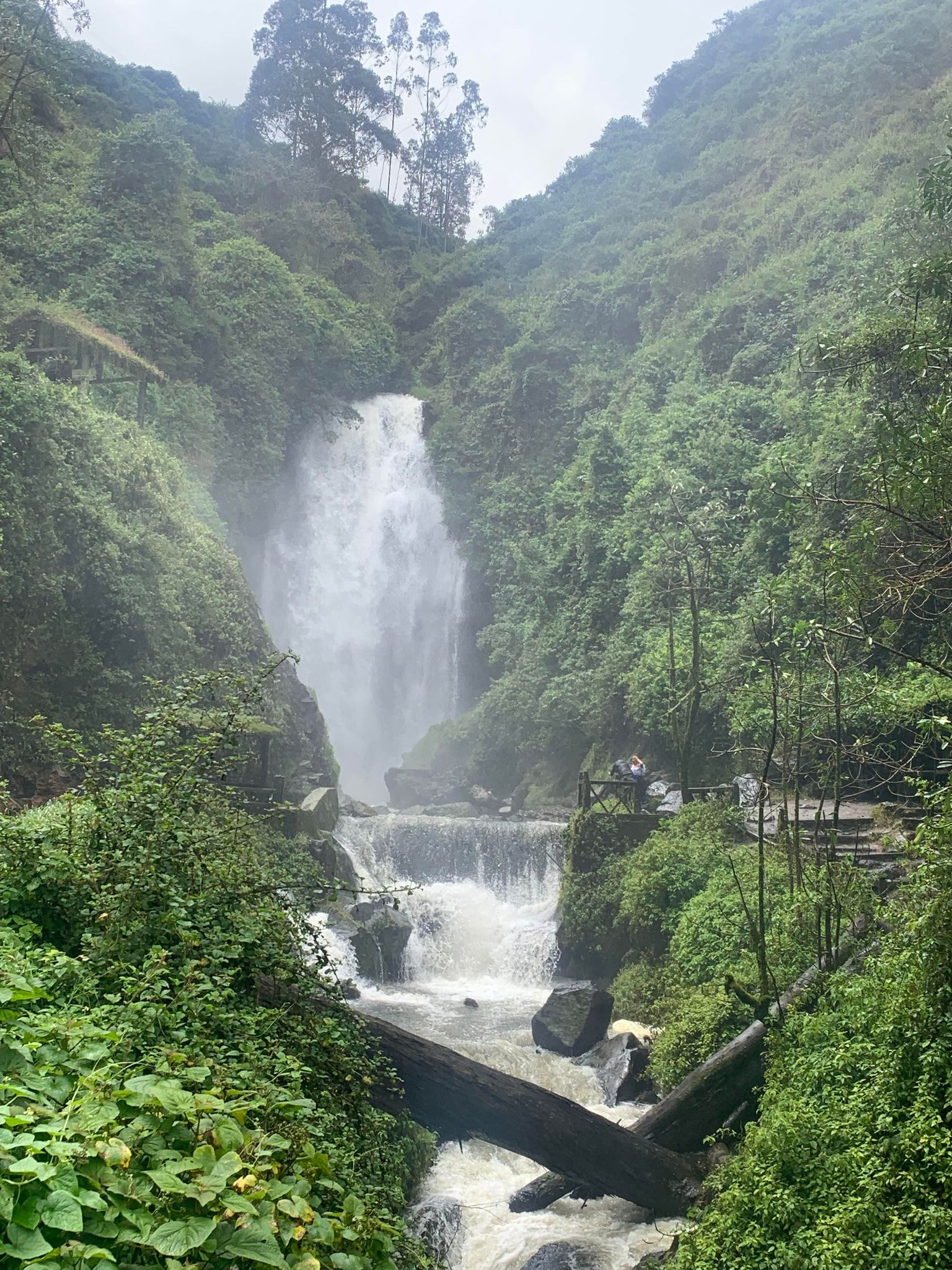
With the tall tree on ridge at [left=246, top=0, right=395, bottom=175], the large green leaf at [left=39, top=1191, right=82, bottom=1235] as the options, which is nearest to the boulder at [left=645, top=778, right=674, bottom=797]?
the large green leaf at [left=39, top=1191, right=82, bottom=1235]

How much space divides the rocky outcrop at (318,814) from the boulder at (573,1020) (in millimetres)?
6319

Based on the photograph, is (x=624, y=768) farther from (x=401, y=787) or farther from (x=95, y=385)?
(x=95, y=385)

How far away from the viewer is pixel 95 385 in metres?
23.2

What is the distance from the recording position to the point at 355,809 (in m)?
23.4

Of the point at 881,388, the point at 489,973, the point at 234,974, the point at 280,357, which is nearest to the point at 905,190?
the point at 881,388

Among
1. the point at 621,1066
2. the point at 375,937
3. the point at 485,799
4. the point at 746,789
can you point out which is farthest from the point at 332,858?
the point at 485,799

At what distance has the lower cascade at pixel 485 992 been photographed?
7.21 metres

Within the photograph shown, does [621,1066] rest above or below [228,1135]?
below

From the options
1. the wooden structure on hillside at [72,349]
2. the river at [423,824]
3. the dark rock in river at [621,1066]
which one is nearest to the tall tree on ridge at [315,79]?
the river at [423,824]

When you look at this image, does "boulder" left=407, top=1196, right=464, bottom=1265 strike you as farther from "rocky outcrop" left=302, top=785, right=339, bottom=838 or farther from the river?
"rocky outcrop" left=302, top=785, right=339, bottom=838

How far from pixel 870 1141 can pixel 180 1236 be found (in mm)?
4457

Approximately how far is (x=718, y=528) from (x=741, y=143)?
2694 centimetres

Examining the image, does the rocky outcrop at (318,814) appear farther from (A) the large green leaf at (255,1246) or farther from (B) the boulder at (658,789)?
(A) the large green leaf at (255,1246)

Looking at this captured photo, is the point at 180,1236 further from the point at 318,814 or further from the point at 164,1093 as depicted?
the point at 318,814
